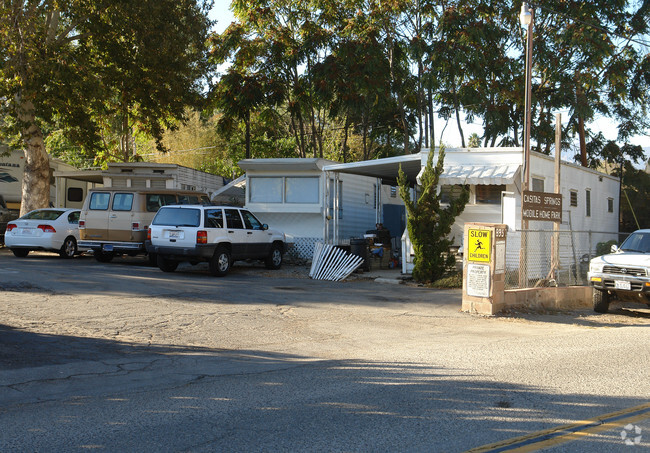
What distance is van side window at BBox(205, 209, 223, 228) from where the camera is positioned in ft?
54.2

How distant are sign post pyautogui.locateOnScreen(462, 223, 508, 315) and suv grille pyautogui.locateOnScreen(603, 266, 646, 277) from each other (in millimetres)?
2214

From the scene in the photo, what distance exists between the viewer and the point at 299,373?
24.2ft

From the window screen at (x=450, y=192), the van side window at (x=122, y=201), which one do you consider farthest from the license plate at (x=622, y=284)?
the van side window at (x=122, y=201)

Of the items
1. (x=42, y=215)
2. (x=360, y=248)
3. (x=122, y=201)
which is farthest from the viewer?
(x=42, y=215)

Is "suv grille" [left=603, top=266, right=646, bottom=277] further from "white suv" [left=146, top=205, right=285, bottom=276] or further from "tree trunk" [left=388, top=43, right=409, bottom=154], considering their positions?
"tree trunk" [left=388, top=43, right=409, bottom=154]

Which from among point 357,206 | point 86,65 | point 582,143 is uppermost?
point 86,65

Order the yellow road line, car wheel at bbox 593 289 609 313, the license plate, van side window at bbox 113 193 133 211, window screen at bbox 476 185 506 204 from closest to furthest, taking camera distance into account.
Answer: the yellow road line → the license plate → car wheel at bbox 593 289 609 313 → window screen at bbox 476 185 506 204 → van side window at bbox 113 193 133 211

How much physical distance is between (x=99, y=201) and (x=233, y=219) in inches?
171

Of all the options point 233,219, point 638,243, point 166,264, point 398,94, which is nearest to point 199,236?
point 233,219

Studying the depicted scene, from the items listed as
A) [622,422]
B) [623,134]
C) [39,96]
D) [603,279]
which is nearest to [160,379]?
[622,422]

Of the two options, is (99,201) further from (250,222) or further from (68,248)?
(250,222)

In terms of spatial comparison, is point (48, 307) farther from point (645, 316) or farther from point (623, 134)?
point (623, 134)

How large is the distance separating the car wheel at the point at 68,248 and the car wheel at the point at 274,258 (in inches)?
245

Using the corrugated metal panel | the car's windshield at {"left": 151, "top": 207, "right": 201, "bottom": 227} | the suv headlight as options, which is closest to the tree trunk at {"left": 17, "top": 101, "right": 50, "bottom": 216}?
the car's windshield at {"left": 151, "top": 207, "right": 201, "bottom": 227}
